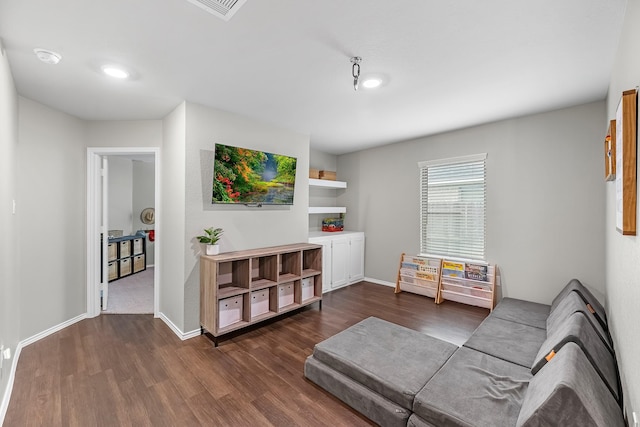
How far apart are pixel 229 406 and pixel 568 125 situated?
4429mm

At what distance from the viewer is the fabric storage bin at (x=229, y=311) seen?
9.31ft

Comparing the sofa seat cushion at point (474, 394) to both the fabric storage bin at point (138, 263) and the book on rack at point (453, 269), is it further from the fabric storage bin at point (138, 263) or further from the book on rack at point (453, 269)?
the fabric storage bin at point (138, 263)

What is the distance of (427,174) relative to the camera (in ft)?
14.5

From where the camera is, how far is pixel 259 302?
10.4 ft

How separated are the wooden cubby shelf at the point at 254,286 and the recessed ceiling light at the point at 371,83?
6.72 feet

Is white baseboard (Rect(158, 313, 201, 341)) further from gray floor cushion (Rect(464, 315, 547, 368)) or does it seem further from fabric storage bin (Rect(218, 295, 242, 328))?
gray floor cushion (Rect(464, 315, 547, 368))

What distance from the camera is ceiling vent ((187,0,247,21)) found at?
4.97 feet

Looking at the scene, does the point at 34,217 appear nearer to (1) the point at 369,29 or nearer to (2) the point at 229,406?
(2) the point at 229,406

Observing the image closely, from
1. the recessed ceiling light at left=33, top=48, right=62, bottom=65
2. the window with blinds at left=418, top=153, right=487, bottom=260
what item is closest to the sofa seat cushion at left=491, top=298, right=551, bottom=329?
the window with blinds at left=418, top=153, right=487, bottom=260

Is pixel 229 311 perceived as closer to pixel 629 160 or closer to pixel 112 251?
pixel 629 160

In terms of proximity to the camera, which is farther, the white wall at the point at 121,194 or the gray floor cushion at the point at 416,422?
the white wall at the point at 121,194

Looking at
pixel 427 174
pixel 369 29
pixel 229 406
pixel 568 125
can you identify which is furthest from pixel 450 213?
pixel 229 406

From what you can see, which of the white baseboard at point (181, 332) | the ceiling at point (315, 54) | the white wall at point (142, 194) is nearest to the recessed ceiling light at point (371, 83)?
the ceiling at point (315, 54)

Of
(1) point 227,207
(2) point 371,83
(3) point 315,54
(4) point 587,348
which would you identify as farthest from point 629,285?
(1) point 227,207
